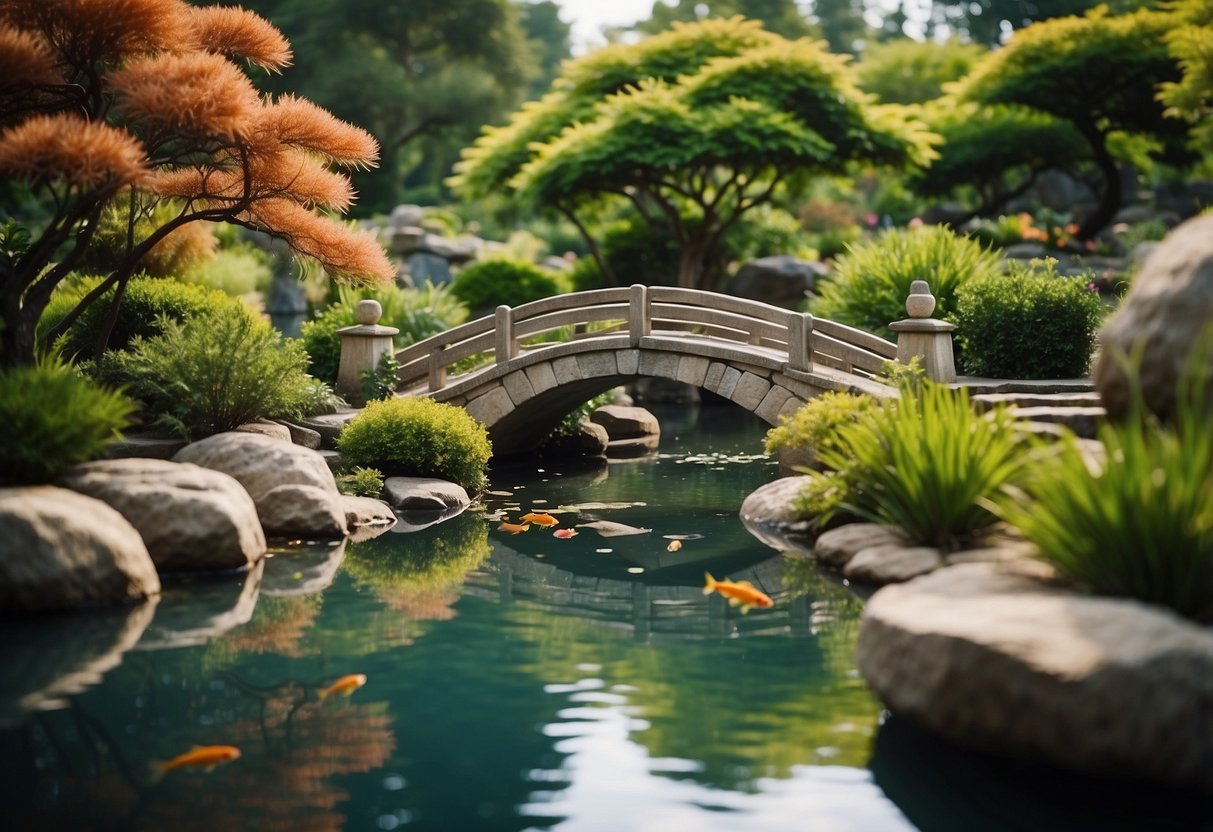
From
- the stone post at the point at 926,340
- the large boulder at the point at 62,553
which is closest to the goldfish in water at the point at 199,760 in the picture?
the large boulder at the point at 62,553

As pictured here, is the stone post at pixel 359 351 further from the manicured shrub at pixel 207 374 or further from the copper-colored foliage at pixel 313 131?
the copper-colored foliage at pixel 313 131

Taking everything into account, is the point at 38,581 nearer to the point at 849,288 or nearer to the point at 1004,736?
the point at 1004,736

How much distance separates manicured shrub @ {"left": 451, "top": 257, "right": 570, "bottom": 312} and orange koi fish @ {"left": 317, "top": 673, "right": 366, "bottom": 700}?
1743 centimetres

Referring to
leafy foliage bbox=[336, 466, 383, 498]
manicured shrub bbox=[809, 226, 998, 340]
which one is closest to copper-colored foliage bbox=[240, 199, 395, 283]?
leafy foliage bbox=[336, 466, 383, 498]

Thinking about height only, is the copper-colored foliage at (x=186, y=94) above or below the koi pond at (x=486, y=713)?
above

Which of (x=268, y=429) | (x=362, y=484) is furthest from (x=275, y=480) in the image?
(x=268, y=429)

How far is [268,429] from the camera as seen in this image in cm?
1320

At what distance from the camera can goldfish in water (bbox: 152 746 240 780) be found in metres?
5.96

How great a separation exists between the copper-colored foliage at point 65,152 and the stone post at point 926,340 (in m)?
7.63

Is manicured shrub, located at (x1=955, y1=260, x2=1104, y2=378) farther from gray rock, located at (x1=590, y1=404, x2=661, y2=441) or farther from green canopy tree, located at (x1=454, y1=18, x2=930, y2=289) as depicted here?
green canopy tree, located at (x1=454, y1=18, x2=930, y2=289)

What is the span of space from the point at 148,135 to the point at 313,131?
144cm

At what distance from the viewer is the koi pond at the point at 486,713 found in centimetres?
554

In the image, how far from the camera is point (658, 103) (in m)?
22.7

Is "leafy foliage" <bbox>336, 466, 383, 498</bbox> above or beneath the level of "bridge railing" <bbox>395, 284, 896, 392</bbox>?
beneath
